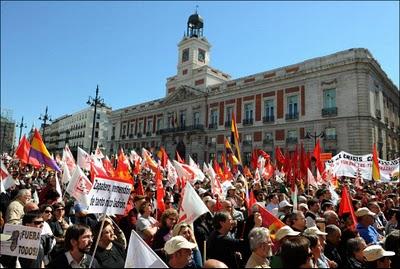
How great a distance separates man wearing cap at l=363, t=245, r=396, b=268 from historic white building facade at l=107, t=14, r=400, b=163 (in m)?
27.0

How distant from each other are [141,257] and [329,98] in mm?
32372

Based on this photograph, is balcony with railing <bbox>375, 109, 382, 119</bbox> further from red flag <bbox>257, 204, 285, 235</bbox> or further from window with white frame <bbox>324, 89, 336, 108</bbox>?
red flag <bbox>257, 204, 285, 235</bbox>

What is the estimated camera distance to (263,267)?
3.47 metres

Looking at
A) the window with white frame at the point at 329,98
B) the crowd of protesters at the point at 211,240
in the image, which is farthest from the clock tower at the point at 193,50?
the crowd of protesters at the point at 211,240

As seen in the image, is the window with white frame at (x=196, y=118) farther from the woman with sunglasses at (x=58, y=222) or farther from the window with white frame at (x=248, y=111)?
the woman with sunglasses at (x=58, y=222)

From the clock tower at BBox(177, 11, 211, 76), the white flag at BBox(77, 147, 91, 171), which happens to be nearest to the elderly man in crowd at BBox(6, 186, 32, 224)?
the white flag at BBox(77, 147, 91, 171)

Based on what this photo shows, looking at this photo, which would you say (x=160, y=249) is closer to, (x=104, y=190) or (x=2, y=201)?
(x=104, y=190)

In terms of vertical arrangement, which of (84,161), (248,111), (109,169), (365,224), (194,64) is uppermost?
(194,64)

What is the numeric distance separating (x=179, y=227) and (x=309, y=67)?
32665mm

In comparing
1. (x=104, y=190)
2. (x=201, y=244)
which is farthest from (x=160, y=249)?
(x=104, y=190)

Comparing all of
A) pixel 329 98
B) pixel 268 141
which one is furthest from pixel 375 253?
pixel 268 141

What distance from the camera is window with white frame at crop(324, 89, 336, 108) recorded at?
3206cm

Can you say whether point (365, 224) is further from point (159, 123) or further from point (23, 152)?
point (159, 123)

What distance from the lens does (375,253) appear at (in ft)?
12.7
